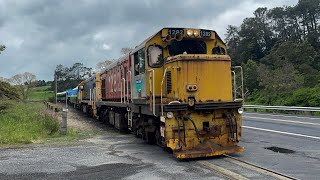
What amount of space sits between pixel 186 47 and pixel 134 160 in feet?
11.7

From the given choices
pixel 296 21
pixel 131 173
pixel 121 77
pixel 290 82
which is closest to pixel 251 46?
pixel 296 21

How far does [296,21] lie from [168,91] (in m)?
82.7

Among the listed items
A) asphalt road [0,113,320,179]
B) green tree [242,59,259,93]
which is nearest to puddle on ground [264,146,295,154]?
asphalt road [0,113,320,179]

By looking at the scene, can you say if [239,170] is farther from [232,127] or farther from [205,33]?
[205,33]

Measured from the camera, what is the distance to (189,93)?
937cm

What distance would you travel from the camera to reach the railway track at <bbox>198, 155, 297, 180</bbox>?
23.3 feet

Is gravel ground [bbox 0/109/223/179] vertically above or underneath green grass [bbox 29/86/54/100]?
underneath

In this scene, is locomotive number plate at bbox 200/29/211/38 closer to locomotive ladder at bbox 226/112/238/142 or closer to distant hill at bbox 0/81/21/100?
locomotive ladder at bbox 226/112/238/142

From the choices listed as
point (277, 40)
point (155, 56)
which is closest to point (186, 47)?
point (155, 56)

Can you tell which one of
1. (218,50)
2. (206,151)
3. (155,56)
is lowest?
(206,151)

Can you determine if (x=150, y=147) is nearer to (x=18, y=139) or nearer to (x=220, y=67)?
(x=220, y=67)

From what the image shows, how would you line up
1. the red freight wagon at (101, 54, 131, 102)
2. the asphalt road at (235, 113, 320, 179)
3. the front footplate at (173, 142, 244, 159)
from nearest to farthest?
the asphalt road at (235, 113, 320, 179)
the front footplate at (173, 142, 244, 159)
the red freight wagon at (101, 54, 131, 102)

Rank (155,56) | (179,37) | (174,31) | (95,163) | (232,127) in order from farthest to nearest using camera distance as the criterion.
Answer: (155,56)
(174,31)
(179,37)
(232,127)
(95,163)

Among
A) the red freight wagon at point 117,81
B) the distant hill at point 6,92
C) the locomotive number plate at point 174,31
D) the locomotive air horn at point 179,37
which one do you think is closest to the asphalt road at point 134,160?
the red freight wagon at point 117,81
